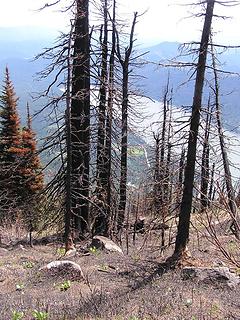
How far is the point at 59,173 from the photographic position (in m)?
14.4

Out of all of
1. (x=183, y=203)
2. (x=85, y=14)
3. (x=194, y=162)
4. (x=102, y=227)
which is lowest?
(x=102, y=227)

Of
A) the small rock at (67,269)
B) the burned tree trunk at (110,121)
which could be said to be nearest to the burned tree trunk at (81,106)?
the burned tree trunk at (110,121)

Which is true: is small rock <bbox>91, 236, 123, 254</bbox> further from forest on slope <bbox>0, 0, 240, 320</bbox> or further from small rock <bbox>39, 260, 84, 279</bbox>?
small rock <bbox>39, 260, 84, 279</bbox>

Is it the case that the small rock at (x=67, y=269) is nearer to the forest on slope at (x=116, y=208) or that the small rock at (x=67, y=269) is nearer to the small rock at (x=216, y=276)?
the forest on slope at (x=116, y=208)

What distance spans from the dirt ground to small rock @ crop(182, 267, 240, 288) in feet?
0.52

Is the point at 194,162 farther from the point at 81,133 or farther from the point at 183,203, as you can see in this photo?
the point at 81,133

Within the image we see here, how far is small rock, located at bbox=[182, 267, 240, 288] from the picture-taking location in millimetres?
8602

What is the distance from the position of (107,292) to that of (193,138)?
14.1ft

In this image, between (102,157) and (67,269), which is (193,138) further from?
(102,157)

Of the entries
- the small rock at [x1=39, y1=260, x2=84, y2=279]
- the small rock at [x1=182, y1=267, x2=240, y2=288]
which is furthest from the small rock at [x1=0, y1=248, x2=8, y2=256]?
the small rock at [x1=182, y1=267, x2=240, y2=288]

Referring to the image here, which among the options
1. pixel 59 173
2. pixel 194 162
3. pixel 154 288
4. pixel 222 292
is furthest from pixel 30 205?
pixel 222 292

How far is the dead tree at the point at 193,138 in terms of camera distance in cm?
1027

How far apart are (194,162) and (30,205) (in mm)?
6320

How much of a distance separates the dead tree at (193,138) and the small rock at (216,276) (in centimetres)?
208
